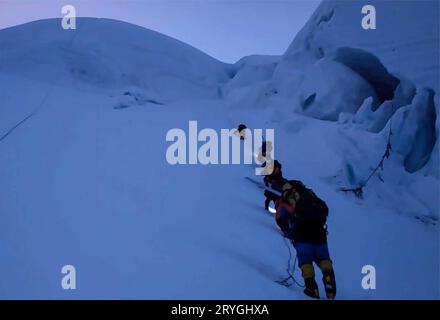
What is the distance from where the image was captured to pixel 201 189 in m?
2.99

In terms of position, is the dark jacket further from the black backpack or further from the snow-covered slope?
the snow-covered slope

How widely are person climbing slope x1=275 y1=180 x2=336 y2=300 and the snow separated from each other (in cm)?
13

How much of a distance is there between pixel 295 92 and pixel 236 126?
73 cm

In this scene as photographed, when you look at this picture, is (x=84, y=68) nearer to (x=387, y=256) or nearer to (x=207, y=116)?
(x=207, y=116)

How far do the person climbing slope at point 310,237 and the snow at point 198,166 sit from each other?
0.13m

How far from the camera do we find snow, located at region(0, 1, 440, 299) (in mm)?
2645

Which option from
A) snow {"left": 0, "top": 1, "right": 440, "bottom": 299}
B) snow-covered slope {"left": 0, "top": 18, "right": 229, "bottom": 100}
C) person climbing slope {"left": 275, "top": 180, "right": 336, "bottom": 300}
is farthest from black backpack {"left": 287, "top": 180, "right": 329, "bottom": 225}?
snow-covered slope {"left": 0, "top": 18, "right": 229, "bottom": 100}

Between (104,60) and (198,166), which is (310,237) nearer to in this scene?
(198,166)

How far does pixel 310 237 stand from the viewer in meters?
2.59

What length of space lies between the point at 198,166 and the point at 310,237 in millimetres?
875

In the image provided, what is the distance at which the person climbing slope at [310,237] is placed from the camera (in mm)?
2547

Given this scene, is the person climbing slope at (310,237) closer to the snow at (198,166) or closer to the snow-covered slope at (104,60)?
the snow at (198,166)

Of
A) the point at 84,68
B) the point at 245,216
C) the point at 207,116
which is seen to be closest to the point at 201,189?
the point at 245,216

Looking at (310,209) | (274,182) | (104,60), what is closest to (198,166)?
(274,182)
